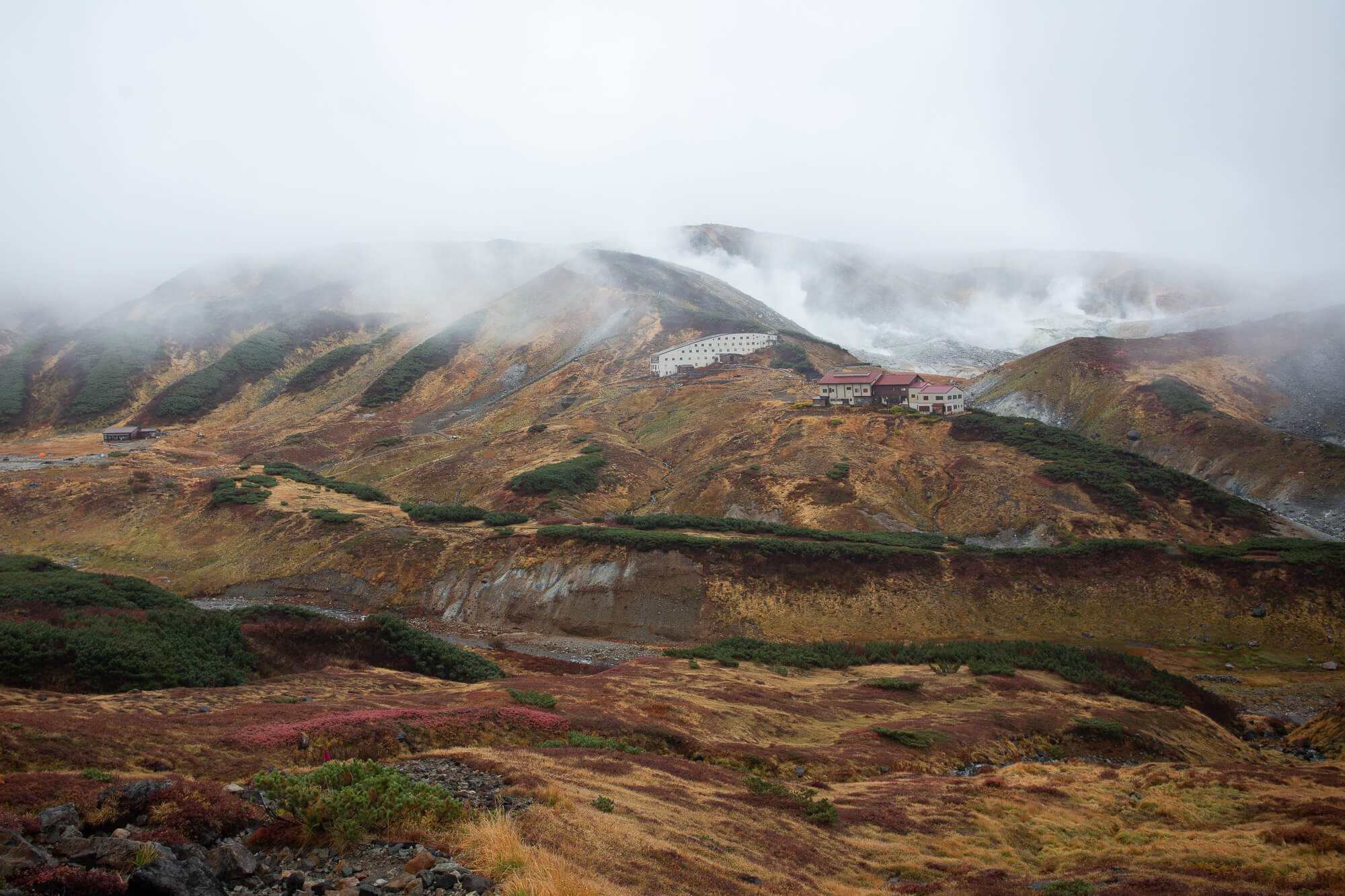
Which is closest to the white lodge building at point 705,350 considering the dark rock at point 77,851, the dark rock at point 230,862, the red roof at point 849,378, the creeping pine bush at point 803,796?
the red roof at point 849,378

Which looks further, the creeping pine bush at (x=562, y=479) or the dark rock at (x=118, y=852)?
the creeping pine bush at (x=562, y=479)

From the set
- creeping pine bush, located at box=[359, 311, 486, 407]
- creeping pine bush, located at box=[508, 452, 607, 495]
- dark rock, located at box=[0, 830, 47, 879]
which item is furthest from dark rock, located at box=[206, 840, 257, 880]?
creeping pine bush, located at box=[359, 311, 486, 407]

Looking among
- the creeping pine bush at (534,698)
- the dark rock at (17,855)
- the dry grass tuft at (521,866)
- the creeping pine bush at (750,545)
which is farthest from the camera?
the creeping pine bush at (750,545)

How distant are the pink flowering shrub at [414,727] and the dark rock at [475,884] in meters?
10.7

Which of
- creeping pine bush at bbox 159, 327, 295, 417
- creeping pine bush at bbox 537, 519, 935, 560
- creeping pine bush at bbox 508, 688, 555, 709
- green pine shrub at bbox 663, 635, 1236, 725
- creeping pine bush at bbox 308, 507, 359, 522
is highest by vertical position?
creeping pine bush at bbox 159, 327, 295, 417

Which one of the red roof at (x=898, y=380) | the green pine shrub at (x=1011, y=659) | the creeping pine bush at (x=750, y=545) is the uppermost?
the red roof at (x=898, y=380)

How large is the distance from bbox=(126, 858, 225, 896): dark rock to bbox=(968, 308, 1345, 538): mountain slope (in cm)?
8891

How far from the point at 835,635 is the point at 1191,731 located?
21.1 metres

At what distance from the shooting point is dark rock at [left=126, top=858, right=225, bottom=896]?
24.1ft

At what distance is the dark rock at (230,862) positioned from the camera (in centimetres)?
871

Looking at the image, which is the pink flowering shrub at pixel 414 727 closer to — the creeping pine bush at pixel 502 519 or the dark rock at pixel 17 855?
the dark rock at pixel 17 855

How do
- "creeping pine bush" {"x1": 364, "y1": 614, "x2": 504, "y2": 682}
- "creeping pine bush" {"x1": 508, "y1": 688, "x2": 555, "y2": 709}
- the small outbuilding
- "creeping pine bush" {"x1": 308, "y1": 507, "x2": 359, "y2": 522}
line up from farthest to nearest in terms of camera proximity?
the small outbuilding → "creeping pine bush" {"x1": 308, "y1": 507, "x2": 359, "y2": 522} → "creeping pine bush" {"x1": 364, "y1": 614, "x2": 504, "y2": 682} → "creeping pine bush" {"x1": 508, "y1": 688, "x2": 555, "y2": 709}

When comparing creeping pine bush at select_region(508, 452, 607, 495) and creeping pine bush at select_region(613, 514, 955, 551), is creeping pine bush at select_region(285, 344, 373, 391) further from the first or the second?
creeping pine bush at select_region(613, 514, 955, 551)

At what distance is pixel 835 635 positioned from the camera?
48.8m
